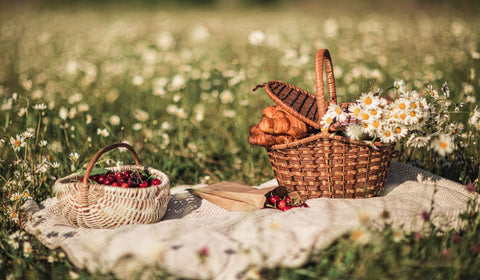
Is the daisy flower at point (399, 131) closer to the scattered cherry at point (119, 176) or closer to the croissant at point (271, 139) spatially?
the croissant at point (271, 139)

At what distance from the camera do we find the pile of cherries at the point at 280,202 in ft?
7.86

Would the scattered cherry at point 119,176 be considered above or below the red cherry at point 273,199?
above

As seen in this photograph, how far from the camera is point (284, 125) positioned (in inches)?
95.1

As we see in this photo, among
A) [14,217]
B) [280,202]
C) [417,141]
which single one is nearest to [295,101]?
[280,202]

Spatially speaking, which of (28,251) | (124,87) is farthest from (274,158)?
(124,87)

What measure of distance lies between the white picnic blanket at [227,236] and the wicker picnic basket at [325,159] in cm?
13

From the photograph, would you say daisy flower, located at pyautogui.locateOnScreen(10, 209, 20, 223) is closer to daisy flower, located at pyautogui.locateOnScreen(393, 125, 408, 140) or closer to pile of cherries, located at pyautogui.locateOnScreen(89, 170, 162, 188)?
pile of cherries, located at pyautogui.locateOnScreen(89, 170, 162, 188)

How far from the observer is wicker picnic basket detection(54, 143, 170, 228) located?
6.95 ft

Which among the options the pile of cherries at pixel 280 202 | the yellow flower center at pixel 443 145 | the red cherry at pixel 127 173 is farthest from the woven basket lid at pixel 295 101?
the red cherry at pixel 127 173

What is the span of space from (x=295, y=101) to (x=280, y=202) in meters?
0.65

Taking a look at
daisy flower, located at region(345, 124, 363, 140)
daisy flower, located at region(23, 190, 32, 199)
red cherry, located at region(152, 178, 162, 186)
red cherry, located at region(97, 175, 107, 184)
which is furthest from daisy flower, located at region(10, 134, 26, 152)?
daisy flower, located at region(345, 124, 363, 140)

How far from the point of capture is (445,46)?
5.66 meters

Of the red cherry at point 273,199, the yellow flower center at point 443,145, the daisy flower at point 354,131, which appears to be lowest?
the red cherry at point 273,199

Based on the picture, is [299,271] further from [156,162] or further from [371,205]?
[156,162]
